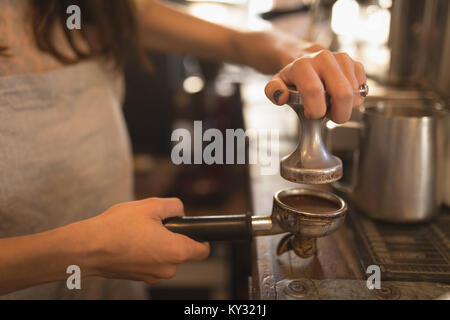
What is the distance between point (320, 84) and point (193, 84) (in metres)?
2.14

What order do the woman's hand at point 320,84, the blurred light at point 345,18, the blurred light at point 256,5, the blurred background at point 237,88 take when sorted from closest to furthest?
the woman's hand at point 320,84, the blurred background at point 237,88, the blurred light at point 345,18, the blurred light at point 256,5

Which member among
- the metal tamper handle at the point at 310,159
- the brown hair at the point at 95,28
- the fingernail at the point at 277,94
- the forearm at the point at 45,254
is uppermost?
the brown hair at the point at 95,28

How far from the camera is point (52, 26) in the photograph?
85 centimetres

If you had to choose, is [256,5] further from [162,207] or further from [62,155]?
[162,207]

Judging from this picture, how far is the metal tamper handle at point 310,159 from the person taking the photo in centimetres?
54

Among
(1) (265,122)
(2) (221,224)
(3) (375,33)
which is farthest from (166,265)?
(3) (375,33)

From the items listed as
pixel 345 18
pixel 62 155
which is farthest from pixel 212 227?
pixel 345 18

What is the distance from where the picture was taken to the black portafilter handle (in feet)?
1.91

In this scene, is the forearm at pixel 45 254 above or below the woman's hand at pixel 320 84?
below

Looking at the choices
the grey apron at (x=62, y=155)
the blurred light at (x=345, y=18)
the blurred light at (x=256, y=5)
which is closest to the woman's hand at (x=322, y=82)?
the grey apron at (x=62, y=155)

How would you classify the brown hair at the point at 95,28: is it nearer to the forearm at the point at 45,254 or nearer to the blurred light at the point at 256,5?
the forearm at the point at 45,254

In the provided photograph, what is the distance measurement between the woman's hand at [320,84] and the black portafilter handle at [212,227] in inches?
7.1
